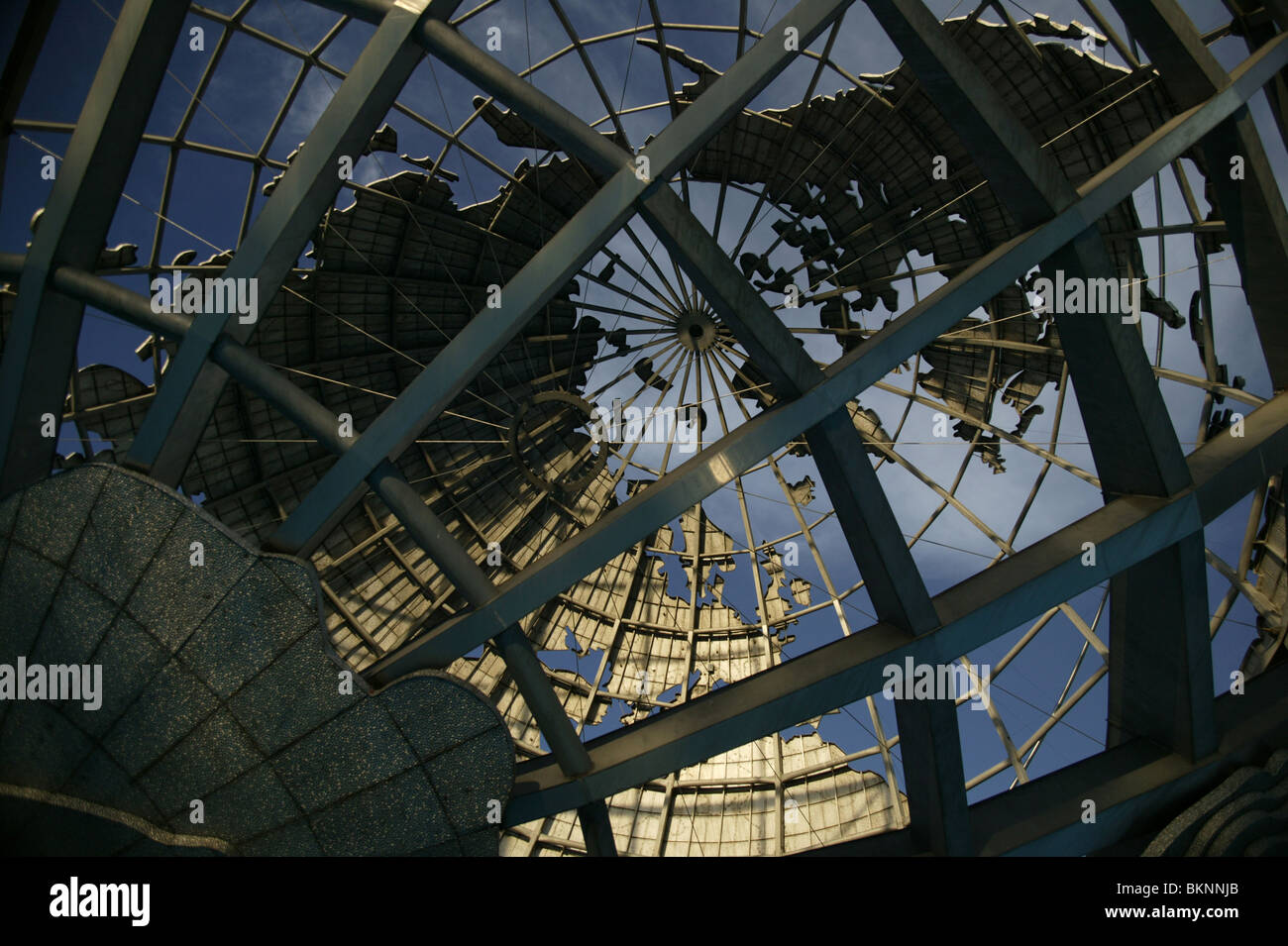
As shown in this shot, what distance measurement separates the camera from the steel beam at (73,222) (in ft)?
36.5

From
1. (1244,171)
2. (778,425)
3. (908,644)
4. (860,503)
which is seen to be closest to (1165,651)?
(908,644)

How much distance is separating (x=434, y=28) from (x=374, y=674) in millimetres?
8882

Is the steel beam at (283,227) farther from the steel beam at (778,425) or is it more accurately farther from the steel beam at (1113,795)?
the steel beam at (1113,795)

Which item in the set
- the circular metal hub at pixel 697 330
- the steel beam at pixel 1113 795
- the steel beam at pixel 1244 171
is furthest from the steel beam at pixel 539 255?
the circular metal hub at pixel 697 330

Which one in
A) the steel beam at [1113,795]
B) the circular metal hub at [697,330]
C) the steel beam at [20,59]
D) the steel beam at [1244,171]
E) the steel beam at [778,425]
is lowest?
the steel beam at [1113,795]

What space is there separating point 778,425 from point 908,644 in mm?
3588

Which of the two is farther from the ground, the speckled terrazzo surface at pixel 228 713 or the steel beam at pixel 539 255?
the steel beam at pixel 539 255

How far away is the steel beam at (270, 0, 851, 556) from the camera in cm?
966

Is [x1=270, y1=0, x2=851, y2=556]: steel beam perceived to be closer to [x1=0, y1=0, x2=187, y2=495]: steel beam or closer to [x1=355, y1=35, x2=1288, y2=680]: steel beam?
[x1=355, y1=35, x2=1288, y2=680]: steel beam

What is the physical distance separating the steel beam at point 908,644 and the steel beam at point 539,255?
2989 millimetres

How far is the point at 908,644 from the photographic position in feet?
34.9

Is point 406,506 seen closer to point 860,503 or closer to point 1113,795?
point 860,503
